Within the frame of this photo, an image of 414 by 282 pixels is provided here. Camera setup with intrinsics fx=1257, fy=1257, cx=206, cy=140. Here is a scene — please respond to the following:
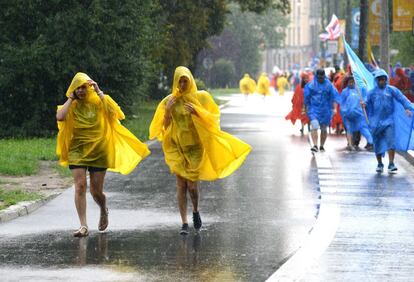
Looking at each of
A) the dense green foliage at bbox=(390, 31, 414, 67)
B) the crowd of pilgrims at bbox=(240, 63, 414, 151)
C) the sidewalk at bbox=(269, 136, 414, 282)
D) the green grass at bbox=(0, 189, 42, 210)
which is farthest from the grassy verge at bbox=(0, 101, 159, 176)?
the dense green foliage at bbox=(390, 31, 414, 67)

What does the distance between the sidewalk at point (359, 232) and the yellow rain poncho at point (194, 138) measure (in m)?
1.26

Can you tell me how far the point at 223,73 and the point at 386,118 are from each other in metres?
→ 89.8

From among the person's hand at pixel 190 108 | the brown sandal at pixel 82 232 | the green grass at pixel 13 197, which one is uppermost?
the person's hand at pixel 190 108

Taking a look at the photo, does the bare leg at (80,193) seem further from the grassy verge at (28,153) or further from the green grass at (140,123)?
the green grass at (140,123)

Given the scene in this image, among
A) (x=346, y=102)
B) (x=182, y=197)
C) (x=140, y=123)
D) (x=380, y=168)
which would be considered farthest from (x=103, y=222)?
(x=140, y=123)

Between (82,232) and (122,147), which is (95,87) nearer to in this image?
(122,147)

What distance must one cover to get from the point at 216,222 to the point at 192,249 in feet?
6.64

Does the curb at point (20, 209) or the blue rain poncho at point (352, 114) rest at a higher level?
the curb at point (20, 209)

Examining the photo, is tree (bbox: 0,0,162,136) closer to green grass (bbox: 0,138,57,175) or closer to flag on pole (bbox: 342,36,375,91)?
green grass (bbox: 0,138,57,175)

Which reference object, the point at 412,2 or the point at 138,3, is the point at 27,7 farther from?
the point at 412,2

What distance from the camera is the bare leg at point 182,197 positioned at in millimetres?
12539

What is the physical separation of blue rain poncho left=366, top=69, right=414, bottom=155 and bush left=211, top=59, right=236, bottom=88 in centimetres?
8708

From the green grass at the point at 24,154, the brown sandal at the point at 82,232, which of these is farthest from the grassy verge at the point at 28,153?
the brown sandal at the point at 82,232

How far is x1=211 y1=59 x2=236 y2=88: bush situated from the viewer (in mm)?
107562
